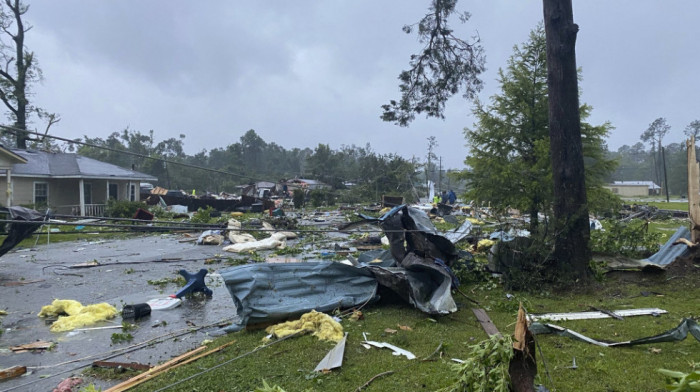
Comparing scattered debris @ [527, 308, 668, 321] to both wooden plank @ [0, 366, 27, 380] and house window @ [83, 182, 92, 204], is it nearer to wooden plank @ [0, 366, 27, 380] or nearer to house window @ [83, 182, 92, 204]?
wooden plank @ [0, 366, 27, 380]

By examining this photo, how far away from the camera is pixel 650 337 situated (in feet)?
13.3

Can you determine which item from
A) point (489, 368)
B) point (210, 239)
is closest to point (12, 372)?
point (489, 368)

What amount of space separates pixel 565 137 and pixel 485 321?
3862mm

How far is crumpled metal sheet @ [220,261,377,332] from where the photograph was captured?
541 centimetres

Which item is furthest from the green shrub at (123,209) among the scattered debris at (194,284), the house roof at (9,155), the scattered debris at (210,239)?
the scattered debris at (194,284)

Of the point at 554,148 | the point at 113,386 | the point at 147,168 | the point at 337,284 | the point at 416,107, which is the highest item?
the point at 147,168

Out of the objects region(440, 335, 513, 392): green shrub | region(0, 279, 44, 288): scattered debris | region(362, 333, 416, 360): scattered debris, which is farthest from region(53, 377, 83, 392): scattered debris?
region(0, 279, 44, 288): scattered debris

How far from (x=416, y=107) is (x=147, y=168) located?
5851cm

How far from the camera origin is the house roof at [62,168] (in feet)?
70.5

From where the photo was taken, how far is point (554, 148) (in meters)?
7.46

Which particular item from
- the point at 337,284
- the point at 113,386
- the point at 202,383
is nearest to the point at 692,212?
the point at 337,284

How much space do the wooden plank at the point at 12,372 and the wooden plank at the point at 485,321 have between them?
508cm

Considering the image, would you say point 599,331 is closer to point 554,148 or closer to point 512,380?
point 512,380

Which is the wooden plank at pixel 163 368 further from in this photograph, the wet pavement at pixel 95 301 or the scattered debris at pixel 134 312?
the scattered debris at pixel 134 312
